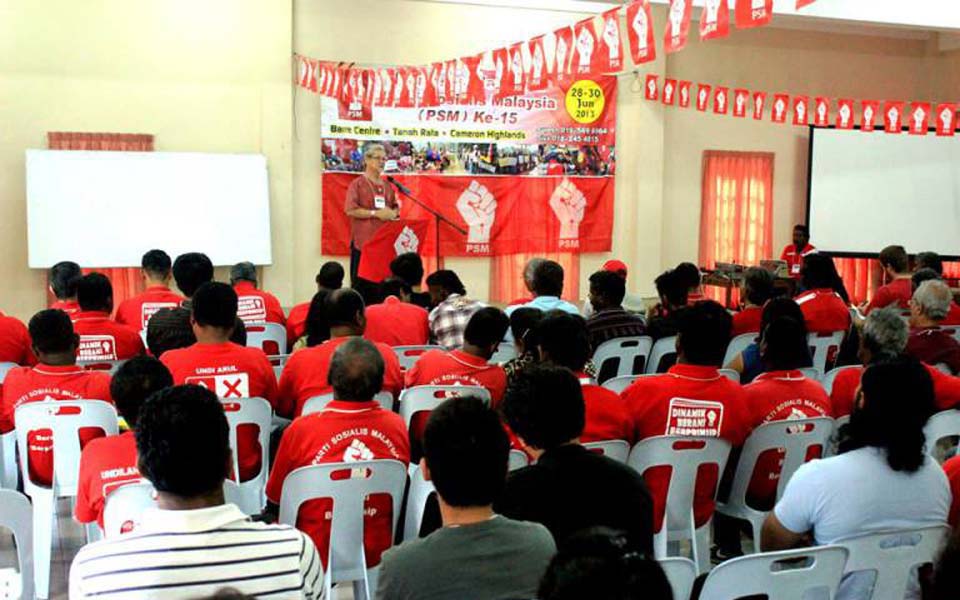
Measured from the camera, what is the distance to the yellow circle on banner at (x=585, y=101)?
11.4 meters

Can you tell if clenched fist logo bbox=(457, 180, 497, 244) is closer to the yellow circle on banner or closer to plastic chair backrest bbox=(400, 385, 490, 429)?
the yellow circle on banner

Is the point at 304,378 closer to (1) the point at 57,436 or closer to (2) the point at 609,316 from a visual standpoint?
(1) the point at 57,436

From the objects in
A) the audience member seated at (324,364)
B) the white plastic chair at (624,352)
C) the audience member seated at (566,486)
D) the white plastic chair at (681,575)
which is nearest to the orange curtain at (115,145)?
the audience member seated at (324,364)

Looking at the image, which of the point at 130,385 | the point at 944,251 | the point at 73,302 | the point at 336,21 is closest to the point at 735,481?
the point at 130,385

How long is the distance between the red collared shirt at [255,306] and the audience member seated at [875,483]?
4.11m

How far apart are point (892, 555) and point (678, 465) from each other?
3.07 feet

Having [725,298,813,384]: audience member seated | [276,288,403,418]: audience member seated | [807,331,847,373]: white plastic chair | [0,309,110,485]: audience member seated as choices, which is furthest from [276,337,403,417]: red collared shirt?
[807,331,847,373]: white plastic chair

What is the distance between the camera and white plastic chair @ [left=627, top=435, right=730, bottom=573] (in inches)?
128

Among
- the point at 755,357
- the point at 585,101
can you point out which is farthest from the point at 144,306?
the point at 585,101

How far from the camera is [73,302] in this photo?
5.55m

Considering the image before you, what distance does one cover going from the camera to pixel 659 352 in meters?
5.42

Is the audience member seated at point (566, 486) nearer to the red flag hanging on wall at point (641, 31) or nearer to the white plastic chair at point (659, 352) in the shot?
the white plastic chair at point (659, 352)

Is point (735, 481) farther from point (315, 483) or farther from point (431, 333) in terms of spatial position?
point (431, 333)

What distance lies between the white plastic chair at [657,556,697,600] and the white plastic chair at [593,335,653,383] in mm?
3068
